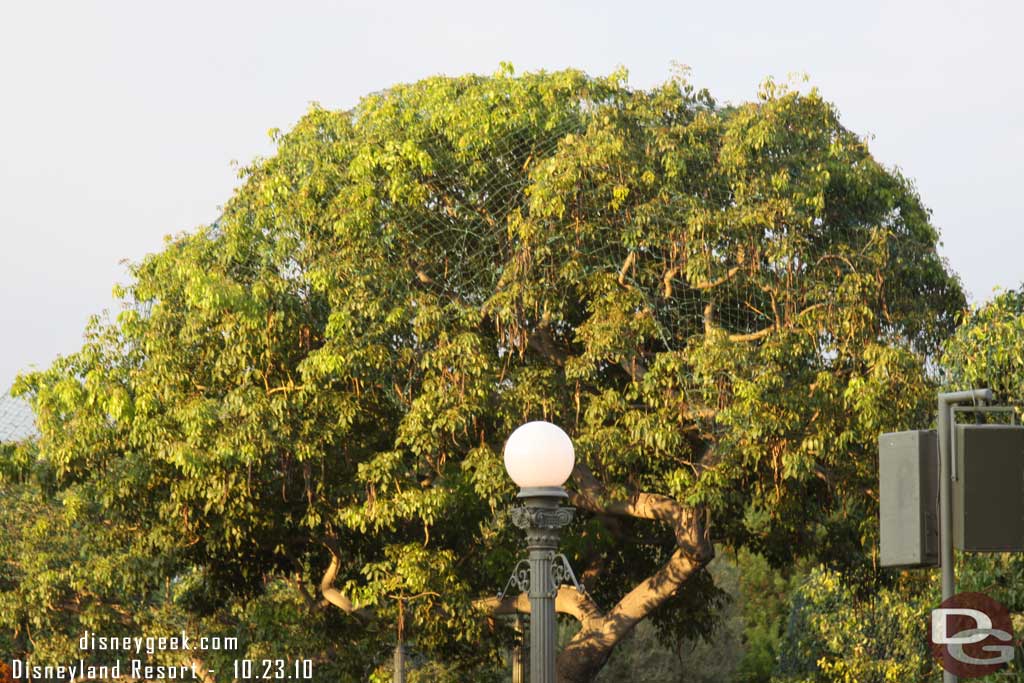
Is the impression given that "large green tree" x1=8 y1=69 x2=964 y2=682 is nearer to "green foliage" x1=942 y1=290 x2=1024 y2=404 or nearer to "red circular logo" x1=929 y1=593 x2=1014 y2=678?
"green foliage" x1=942 y1=290 x2=1024 y2=404

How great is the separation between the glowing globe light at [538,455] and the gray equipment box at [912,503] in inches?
86.8

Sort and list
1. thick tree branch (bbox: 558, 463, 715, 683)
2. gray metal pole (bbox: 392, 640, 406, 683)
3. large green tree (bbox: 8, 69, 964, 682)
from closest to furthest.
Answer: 1. large green tree (bbox: 8, 69, 964, 682)
2. gray metal pole (bbox: 392, 640, 406, 683)
3. thick tree branch (bbox: 558, 463, 715, 683)

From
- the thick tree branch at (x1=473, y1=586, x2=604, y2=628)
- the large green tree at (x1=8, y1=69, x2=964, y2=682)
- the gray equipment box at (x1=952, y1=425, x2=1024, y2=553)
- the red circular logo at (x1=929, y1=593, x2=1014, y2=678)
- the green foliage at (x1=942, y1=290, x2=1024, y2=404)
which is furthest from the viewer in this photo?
the thick tree branch at (x1=473, y1=586, x2=604, y2=628)

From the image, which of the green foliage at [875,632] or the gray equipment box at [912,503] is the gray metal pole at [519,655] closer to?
the green foliage at [875,632]

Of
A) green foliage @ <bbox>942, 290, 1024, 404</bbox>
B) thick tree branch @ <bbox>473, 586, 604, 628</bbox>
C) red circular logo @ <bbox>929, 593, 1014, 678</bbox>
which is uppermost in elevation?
green foliage @ <bbox>942, 290, 1024, 404</bbox>

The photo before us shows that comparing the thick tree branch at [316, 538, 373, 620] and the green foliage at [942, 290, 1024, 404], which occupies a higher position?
the green foliage at [942, 290, 1024, 404]

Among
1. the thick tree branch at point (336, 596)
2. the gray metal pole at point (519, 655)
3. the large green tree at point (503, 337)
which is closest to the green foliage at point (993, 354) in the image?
the large green tree at point (503, 337)

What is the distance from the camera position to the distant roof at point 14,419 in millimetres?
24189

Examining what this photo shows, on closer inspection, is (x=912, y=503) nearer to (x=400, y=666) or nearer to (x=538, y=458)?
(x=538, y=458)

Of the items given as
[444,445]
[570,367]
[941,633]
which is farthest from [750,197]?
[941,633]

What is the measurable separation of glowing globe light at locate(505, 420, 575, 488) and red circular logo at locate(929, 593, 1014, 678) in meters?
2.05

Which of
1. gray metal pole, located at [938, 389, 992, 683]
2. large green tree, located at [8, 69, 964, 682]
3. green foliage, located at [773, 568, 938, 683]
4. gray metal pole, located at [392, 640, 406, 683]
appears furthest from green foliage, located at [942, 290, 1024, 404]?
gray metal pole, located at [938, 389, 992, 683]

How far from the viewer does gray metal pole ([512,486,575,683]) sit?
661cm

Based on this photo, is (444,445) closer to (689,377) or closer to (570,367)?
(570,367)
